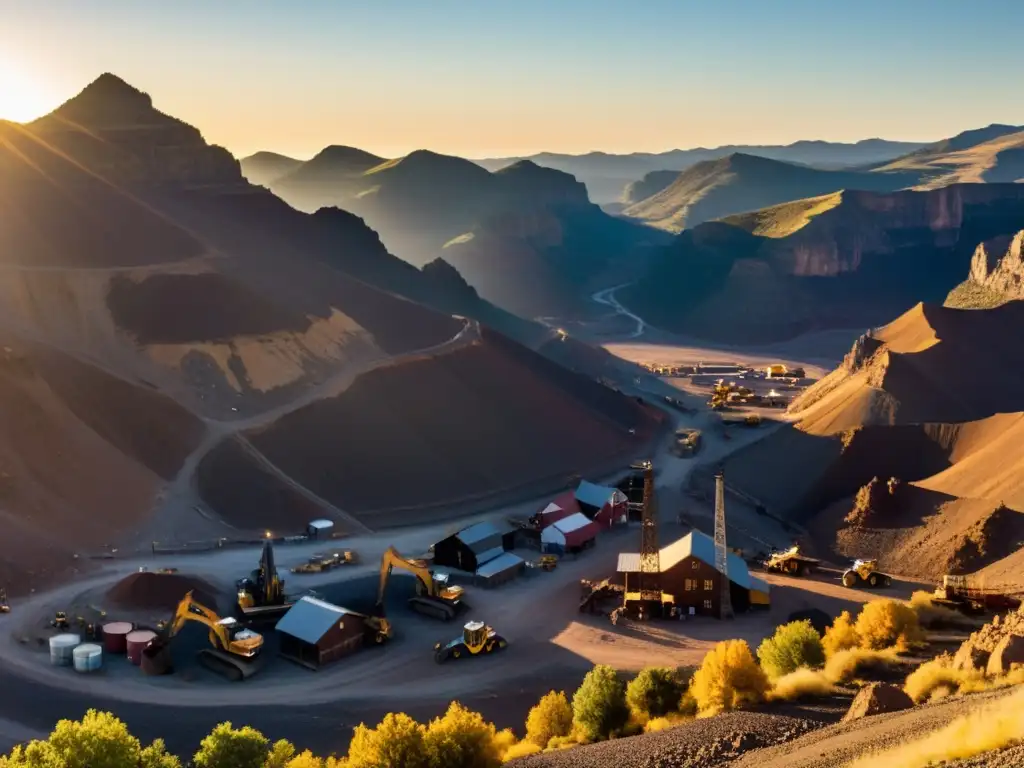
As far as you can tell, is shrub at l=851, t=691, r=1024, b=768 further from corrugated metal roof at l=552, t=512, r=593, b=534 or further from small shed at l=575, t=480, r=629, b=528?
small shed at l=575, t=480, r=629, b=528

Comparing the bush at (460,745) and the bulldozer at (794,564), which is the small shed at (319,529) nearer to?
the bulldozer at (794,564)

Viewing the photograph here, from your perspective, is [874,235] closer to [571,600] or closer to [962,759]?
[571,600]

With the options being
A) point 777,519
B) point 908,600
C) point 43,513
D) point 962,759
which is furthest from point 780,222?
point 962,759

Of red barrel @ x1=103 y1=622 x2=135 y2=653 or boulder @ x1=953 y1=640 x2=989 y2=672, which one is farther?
red barrel @ x1=103 y1=622 x2=135 y2=653

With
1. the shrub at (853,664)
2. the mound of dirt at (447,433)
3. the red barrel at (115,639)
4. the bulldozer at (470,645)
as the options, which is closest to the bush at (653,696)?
the shrub at (853,664)

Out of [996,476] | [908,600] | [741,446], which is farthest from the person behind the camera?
[741,446]

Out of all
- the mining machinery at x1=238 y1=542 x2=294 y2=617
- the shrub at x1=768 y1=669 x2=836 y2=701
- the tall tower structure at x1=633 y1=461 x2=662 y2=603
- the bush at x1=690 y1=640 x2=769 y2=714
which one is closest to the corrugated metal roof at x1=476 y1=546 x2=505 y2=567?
the tall tower structure at x1=633 y1=461 x2=662 y2=603
